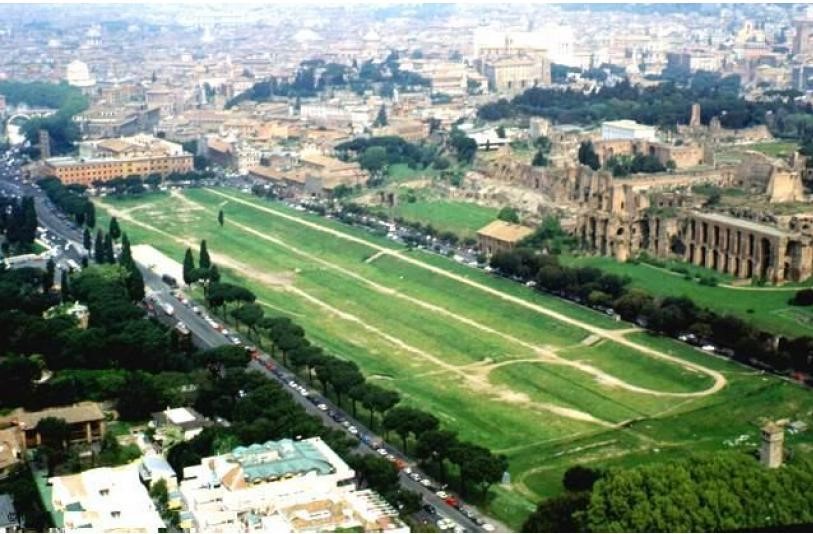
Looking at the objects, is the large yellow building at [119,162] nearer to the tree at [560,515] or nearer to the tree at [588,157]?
the tree at [588,157]

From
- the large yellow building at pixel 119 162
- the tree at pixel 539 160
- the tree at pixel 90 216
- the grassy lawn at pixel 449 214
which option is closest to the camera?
the grassy lawn at pixel 449 214

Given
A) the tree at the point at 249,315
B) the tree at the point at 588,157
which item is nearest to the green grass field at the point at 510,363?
the tree at the point at 249,315

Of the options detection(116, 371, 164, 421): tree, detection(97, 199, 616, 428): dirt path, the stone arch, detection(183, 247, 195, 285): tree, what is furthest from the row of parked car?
the stone arch

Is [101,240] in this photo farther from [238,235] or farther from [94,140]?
[94,140]

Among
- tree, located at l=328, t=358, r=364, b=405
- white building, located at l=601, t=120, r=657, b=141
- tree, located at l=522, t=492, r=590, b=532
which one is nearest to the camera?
tree, located at l=522, t=492, r=590, b=532

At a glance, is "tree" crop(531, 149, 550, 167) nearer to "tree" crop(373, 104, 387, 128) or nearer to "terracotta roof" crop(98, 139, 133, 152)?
"tree" crop(373, 104, 387, 128)

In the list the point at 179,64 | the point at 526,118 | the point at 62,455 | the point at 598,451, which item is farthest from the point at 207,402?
the point at 179,64
